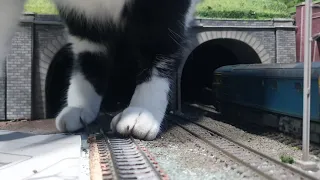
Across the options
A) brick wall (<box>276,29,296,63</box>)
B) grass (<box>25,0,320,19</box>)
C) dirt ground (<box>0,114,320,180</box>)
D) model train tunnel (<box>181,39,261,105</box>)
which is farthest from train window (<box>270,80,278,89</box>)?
model train tunnel (<box>181,39,261,105</box>)

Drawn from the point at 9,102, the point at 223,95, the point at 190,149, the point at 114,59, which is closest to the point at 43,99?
the point at 9,102

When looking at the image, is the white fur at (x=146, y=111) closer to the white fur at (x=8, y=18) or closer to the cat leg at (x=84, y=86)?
the cat leg at (x=84, y=86)

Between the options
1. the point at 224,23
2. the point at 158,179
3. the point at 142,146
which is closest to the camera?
the point at 158,179

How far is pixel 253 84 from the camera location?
5.91 m

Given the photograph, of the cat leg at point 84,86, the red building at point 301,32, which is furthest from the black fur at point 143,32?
the red building at point 301,32

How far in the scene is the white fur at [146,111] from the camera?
328 centimetres

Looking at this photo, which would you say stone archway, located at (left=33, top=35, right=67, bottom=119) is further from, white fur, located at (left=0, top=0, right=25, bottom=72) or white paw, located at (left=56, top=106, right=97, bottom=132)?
white fur, located at (left=0, top=0, right=25, bottom=72)

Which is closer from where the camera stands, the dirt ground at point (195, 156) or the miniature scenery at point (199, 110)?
the dirt ground at point (195, 156)

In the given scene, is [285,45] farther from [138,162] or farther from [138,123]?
[138,162]

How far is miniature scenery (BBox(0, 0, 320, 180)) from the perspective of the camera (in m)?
2.78

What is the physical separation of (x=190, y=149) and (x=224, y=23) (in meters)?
6.05

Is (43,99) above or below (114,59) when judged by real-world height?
below

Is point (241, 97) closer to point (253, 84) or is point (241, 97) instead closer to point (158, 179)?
point (253, 84)

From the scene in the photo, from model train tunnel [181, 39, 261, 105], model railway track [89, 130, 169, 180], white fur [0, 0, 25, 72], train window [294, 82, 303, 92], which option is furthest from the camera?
model train tunnel [181, 39, 261, 105]
